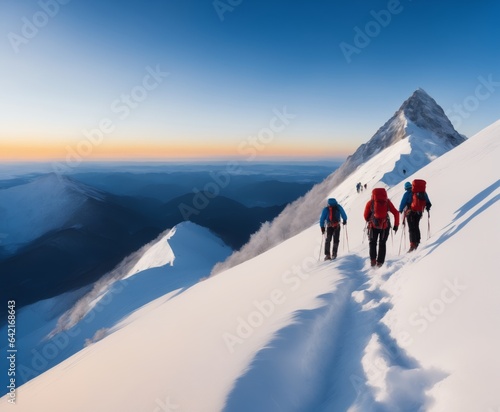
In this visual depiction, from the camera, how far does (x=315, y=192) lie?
74.8 meters

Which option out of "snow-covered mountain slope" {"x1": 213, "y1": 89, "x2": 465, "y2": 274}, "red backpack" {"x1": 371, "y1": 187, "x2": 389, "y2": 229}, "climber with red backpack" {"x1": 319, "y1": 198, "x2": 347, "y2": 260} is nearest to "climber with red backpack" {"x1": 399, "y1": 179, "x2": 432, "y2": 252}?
"red backpack" {"x1": 371, "y1": 187, "x2": 389, "y2": 229}

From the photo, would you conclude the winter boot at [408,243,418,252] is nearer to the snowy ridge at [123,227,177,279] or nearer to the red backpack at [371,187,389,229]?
the red backpack at [371,187,389,229]

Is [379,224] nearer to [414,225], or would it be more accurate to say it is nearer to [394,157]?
[414,225]

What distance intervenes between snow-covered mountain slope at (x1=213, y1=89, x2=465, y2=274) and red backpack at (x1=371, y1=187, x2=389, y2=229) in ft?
115

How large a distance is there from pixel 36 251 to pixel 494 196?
193 m

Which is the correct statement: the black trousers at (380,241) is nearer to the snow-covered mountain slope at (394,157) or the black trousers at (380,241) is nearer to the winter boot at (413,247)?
the winter boot at (413,247)

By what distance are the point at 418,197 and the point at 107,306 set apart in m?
41.3

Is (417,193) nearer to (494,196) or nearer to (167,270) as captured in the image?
(494,196)

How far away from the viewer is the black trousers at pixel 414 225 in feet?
30.9

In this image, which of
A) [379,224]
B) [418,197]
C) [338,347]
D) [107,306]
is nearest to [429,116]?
[418,197]

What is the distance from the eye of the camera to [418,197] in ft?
31.7

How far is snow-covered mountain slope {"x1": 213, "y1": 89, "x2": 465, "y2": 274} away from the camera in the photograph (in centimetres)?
4672

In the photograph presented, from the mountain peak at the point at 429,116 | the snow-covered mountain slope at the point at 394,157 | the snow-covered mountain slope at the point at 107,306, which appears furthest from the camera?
the mountain peak at the point at 429,116

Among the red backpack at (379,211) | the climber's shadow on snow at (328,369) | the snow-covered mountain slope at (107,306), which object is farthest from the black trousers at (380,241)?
the snow-covered mountain slope at (107,306)
